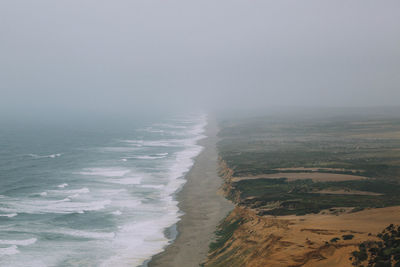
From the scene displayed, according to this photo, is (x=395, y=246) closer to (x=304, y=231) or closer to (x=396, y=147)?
(x=304, y=231)

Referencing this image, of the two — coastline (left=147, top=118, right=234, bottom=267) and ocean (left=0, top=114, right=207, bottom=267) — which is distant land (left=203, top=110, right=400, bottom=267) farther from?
ocean (left=0, top=114, right=207, bottom=267)

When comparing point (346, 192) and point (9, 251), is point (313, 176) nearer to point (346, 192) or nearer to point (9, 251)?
point (346, 192)

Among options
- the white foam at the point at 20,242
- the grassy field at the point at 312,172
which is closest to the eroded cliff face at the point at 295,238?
the grassy field at the point at 312,172

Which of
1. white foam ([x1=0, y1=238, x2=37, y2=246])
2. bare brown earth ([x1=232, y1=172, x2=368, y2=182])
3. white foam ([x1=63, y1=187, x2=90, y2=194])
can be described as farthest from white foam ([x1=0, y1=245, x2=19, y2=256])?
bare brown earth ([x1=232, y1=172, x2=368, y2=182])

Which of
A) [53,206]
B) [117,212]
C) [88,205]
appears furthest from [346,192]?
[53,206]

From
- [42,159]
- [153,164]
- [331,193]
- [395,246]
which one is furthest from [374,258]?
[42,159]

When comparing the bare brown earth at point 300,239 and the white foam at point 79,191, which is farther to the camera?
the white foam at point 79,191

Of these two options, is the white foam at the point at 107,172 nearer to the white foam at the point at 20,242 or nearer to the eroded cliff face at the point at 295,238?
the white foam at the point at 20,242
